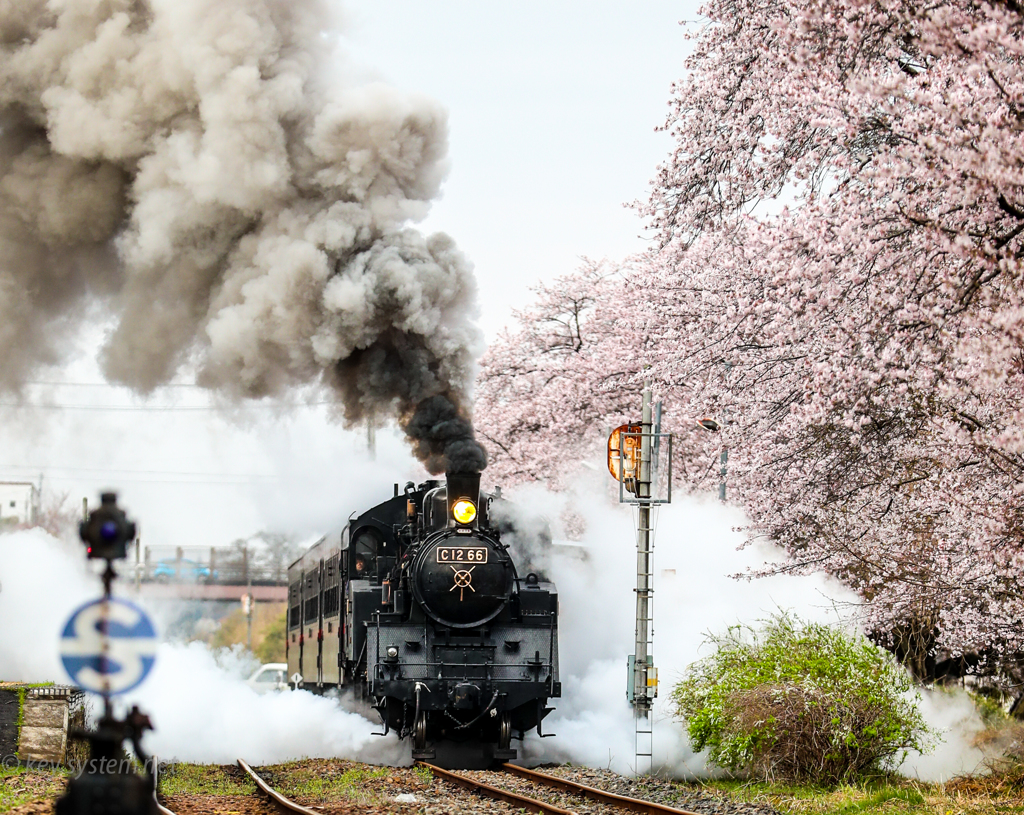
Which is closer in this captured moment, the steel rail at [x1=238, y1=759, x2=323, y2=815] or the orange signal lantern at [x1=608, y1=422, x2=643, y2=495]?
the steel rail at [x1=238, y1=759, x2=323, y2=815]

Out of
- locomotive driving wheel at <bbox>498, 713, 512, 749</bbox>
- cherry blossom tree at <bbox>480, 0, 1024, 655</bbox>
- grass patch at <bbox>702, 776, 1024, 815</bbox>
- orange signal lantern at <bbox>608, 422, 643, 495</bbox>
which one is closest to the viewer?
cherry blossom tree at <bbox>480, 0, 1024, 655</bbox>

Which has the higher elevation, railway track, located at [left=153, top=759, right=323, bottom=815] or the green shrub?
the green shrub

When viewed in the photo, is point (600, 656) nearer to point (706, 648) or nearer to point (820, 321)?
point (706, 648)

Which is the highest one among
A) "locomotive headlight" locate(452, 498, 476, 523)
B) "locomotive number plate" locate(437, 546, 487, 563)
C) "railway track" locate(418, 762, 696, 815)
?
"locomotive headlight" locate(452, 498, 476, 523)

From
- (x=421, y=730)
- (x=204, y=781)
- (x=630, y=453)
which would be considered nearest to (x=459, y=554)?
(x=421, y=730)

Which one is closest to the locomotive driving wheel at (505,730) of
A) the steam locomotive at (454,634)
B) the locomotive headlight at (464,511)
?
the steam locomotive at (454,634)

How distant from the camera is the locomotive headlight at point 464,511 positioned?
490 inches

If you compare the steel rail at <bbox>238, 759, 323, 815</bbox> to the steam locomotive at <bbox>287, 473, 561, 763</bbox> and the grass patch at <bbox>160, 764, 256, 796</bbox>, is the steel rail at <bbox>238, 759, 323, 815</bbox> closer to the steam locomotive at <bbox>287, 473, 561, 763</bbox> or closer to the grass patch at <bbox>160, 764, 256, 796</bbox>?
the grass patch at <bbox>160, 764, 256, 796</bbox>

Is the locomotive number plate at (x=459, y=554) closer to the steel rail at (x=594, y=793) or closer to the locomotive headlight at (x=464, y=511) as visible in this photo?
the locomotive headlight at (x=464, y=511)

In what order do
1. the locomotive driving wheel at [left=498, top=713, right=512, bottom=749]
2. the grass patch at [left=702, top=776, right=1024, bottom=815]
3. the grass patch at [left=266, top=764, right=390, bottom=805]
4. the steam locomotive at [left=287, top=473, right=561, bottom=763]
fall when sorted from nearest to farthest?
the grass patch at [left=702, top=776, right=1024, bottom=815] → the grass patch at [left=266, top=764, right=390, bottom=805] → the steam locomotive at [left=287, top=473, right=561, bottom=763] → the locomotive driving wheel at [left=498, top=713, right=512, bottom=749]

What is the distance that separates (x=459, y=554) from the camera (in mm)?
12164

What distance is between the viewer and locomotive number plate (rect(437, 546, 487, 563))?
1214 cm

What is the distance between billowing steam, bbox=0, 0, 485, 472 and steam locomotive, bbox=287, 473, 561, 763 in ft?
4.88

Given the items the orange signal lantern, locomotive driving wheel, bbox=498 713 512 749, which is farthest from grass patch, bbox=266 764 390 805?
the orange signal lantern
